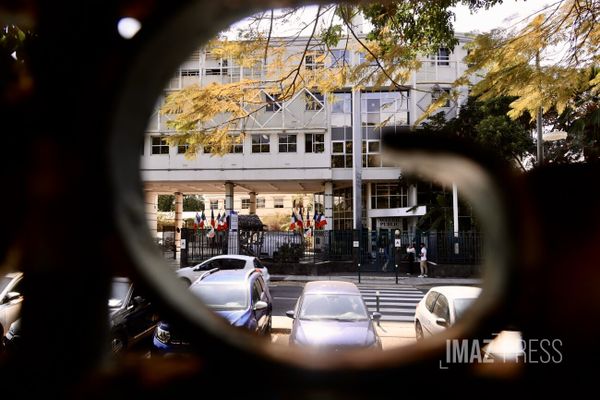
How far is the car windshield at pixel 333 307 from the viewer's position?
7.55 metres

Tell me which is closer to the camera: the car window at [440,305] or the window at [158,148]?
the car window at [440,305]

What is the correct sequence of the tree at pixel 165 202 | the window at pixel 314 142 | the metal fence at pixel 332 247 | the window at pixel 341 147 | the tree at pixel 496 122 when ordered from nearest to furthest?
the tree at pixel 496 122 < the metal fence at pixel 332 247 < the window at pixel 314 142 < the window at pixel 341 147 < the tree at pixel 165 202

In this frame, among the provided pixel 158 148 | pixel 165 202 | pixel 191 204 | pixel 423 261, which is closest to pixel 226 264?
pixel 423 261

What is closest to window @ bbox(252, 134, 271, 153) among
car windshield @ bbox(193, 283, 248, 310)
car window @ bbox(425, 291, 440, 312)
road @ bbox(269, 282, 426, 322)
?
road @ bbox(269, 282, 426, 322)

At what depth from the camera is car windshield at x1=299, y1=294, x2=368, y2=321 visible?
755 centimetres

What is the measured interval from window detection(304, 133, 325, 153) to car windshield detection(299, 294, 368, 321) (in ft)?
62.9

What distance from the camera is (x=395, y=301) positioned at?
1477 centimetres

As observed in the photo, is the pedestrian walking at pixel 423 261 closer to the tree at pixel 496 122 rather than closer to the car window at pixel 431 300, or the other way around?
the tree at pixel 496 122

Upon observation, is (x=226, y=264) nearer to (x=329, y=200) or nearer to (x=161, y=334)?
(x=161, y=334)

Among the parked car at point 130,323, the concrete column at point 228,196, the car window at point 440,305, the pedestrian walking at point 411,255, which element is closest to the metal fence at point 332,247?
the pedestrian walking at point 411,255

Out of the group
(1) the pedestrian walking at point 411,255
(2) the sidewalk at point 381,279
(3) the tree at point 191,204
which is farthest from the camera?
(3) the tree at point 191,204

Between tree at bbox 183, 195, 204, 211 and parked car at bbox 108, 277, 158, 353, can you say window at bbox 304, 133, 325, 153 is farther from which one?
tree at bbox 183, 195, 204, 211

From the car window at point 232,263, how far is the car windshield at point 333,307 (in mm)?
7677

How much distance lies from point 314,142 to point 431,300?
64.4 ft
